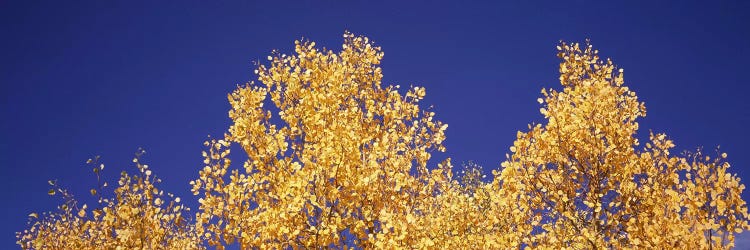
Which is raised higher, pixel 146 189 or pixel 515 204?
pixel 515 204

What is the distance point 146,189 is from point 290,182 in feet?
9.44

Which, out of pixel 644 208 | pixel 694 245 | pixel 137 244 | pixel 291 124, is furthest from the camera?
pixel 644 208

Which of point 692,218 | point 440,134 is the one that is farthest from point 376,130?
point 692,218

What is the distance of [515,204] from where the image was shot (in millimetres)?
11484

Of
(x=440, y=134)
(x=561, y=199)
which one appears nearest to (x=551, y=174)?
(x=561, y=199)

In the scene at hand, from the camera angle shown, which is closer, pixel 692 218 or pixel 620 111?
pixel 692 218

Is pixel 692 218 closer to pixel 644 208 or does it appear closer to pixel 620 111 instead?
pixel 644 208

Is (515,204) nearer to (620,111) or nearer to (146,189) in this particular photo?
(620,111)

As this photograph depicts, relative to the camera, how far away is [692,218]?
7.52m

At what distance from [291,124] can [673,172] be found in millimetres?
7916

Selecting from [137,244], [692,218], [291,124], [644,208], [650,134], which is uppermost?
[650,134]

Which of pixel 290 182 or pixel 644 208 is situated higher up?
pixel 644 208

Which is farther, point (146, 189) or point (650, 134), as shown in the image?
point (650, 134)

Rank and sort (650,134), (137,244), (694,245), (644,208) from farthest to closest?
(650,134)
(644,208)
(137,244)
(694,245)
